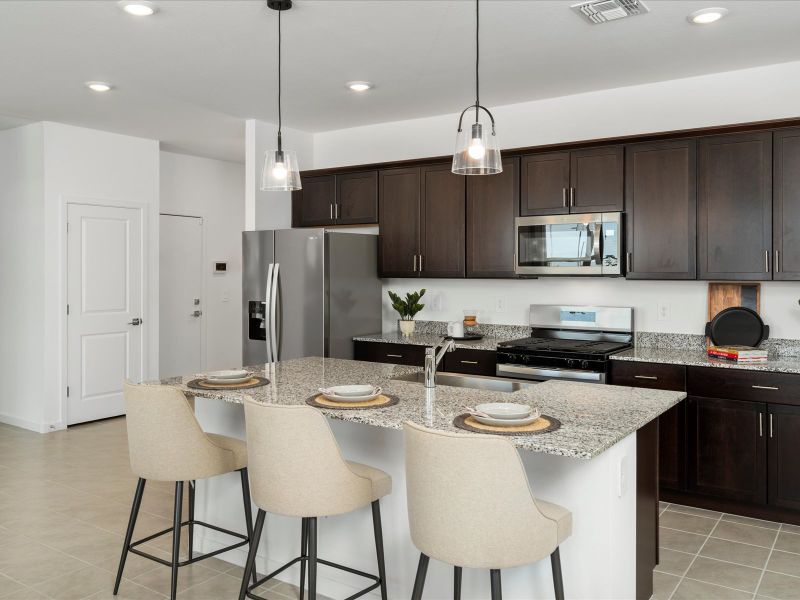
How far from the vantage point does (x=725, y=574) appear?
3039mm

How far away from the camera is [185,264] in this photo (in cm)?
706

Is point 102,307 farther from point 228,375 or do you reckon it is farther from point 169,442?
point 169,442

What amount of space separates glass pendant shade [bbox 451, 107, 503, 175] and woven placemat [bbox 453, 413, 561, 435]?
39.2 inches

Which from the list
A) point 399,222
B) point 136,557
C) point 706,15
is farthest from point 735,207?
point 136,557

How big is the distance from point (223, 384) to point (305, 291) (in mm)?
2111

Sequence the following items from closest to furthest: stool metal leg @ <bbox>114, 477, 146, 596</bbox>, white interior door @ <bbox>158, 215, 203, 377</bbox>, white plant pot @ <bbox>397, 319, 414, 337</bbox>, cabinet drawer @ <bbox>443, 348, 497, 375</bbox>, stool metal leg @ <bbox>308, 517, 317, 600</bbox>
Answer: stool metal leg @ <bbox>308, 517, 317, 600</bbox>, stool metal leg @ <bbox>114, 477, 146, 596</bbox>, cabinet drawer @ <bbox>443, 348, 497, 375</bbox>, white plant pot @ <bbox>397, 319, 414, 337</bbox>, white interior door @ <bbox>158, 215, 203, 377</bbox>

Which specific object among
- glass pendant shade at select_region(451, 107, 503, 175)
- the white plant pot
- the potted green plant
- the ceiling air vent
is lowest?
the white plant pot

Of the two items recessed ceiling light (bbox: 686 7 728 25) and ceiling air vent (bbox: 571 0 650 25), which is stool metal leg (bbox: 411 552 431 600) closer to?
ceiling air vent (bbox: 571 0 650 25)

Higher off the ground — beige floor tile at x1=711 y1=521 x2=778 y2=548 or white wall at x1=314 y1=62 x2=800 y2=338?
white wall at x1=314 y1=62 x2=800 y2=338

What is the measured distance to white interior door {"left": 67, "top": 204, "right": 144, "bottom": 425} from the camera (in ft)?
19.0

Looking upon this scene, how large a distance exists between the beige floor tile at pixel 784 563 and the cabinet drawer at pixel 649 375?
37.7 inches

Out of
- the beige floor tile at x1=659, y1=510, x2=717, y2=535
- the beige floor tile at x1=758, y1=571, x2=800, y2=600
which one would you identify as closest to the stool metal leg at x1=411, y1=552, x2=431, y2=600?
the beige floor tile at x1=758, y1=571, x2=800, y2=600

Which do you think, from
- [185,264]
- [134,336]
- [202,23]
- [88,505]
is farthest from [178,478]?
[185,264]

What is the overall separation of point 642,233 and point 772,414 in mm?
1286
